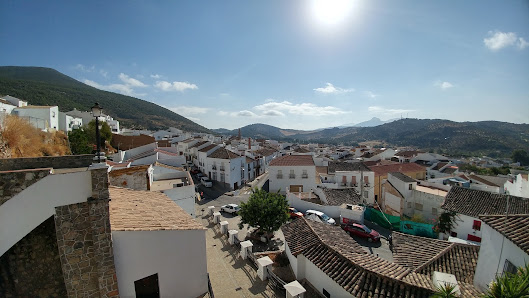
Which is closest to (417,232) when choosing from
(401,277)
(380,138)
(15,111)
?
(401,277)

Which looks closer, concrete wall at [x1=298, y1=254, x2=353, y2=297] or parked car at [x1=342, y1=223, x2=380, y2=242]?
concrete wall at [x1=298, y1=254, x2=353, y2=297]

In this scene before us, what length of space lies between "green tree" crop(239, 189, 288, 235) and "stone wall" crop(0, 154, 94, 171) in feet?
31.3

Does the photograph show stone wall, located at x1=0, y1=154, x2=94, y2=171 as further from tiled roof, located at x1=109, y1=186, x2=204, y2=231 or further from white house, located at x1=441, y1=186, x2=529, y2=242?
white house, located at x1=441, y1=186, x2=529, y2=242

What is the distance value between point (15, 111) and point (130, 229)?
30.7 meters

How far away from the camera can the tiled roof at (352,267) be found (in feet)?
25.6

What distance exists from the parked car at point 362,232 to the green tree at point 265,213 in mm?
6730

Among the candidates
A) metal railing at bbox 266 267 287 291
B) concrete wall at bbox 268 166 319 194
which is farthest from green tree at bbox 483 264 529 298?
concrete wall at bbox 268 166 319 194

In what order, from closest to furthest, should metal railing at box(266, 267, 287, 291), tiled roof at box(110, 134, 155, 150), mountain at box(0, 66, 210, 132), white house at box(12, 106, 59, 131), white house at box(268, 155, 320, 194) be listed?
metal railing at box(266, 267, 287, 291)
white house at box(12, 106, 59, 131)
white house at box(268, 155, 320, 194)
tiled roof at box(110, 134, 155, 150)
mountain at box(0, 66, 210, 132)

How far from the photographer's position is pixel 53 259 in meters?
5.78

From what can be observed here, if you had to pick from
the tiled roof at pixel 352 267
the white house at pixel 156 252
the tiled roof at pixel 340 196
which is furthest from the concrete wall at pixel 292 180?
the white house at pixel 156 252

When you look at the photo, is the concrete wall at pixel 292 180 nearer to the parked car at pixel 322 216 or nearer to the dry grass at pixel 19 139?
the parked car at pixel 322 216

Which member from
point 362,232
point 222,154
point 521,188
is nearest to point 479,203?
point 521,188

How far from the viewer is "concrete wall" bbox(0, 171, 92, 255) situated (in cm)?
508

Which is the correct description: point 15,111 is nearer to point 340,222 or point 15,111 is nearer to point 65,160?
point 65,160
